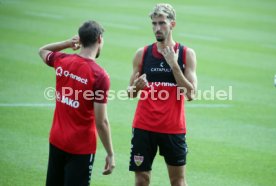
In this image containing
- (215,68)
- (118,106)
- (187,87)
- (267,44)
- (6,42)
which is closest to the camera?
(187,87)

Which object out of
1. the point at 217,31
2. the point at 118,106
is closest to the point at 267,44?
the point at 217,31

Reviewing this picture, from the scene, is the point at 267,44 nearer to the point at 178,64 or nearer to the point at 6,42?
the point at 6,42

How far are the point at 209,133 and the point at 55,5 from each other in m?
18.6

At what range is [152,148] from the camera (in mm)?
7492

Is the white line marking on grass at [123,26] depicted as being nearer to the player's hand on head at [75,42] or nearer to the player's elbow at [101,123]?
the player's hand on head at [75,42]

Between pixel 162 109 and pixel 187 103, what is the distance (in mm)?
6511

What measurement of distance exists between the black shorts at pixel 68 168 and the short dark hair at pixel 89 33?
112 centimetres

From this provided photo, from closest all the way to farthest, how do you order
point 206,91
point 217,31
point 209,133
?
point 209,133
point 206,91
point 217,31

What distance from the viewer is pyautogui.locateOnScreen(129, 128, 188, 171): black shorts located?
24.4 feet

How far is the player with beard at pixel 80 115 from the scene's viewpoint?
6.33 m

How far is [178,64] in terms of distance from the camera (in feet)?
24.1

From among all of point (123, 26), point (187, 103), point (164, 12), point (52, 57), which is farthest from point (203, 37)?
point (52, 57)

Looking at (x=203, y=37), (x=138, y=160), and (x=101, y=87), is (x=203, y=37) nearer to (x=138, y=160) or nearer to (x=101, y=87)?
(x=138, y=160)

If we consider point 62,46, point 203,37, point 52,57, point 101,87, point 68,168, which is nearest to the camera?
point 101,87
